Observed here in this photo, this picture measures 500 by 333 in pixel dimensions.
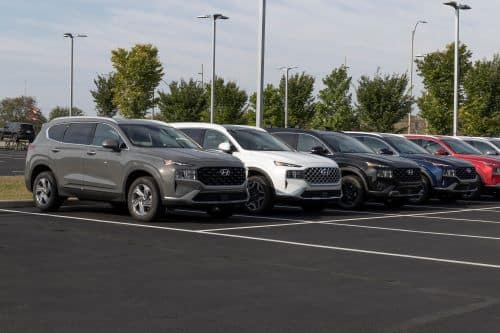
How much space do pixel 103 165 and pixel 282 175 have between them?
3226 millimetres

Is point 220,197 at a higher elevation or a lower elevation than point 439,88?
lower

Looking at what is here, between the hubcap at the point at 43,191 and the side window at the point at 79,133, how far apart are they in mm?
834

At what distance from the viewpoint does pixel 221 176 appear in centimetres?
1340

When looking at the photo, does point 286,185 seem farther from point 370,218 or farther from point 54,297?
point 54,297

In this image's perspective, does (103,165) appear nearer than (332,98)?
Yes

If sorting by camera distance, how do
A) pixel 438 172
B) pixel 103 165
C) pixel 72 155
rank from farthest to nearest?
pixel 438 172, pixel 72 155, pixel 103 165

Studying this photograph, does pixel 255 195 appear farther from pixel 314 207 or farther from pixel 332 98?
pixel 332 98

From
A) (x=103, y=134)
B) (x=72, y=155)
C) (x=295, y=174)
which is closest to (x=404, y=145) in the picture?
(x=295, y=174)

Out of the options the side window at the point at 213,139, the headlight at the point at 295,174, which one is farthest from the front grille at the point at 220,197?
the side window at the point at 213,139

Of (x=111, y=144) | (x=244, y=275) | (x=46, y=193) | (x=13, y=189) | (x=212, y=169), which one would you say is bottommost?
(x=244, y=275)

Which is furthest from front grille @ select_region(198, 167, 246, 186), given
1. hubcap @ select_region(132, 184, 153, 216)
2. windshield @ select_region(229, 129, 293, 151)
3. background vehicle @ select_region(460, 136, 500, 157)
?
background vehicle @ select_region(460, 136, 500, 157)

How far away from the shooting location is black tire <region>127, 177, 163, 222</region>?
42.9 ft

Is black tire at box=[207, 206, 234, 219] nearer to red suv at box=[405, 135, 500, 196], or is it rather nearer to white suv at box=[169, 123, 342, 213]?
white suv at box=[169, 123, 342, 213]

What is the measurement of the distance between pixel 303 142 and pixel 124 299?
11.3 m
